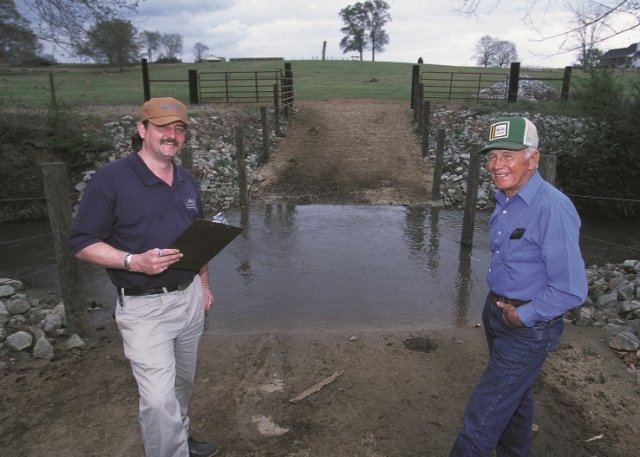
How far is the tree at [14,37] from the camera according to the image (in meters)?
10.1

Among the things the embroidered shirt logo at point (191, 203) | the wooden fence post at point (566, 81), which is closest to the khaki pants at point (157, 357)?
the embroidered shirt logo at point (191, 203)

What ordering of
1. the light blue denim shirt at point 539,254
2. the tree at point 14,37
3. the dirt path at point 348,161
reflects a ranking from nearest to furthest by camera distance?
the light blue denim shirt at point 539,254
the tree at point 14,37
the dirt path at point 348,161

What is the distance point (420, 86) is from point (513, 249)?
15.6 m

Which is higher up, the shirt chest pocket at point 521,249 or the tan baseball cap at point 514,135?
the tan baseball cap at point 514,135

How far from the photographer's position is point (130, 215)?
269 cm

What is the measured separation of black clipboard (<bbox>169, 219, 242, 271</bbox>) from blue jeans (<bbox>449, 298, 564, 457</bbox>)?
162 centimetres

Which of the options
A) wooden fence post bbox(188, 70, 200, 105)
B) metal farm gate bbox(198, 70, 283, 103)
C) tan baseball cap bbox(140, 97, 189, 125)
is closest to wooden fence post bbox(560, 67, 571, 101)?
metal farm gate bbox(198, 70, 283, 103)

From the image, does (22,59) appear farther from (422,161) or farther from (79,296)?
(422,161)

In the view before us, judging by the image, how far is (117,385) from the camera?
4.35 meters

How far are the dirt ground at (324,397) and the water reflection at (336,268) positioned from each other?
0.84 meters

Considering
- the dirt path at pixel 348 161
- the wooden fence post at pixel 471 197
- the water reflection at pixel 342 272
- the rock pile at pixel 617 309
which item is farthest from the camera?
the dirt path at pixel 348 161

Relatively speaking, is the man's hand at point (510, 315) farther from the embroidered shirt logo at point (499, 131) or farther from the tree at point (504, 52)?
the tree at point (504, 52)

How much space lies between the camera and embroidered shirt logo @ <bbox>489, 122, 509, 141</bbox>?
2.67 meters

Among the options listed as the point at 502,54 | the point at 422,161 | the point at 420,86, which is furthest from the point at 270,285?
the point at 502,54
